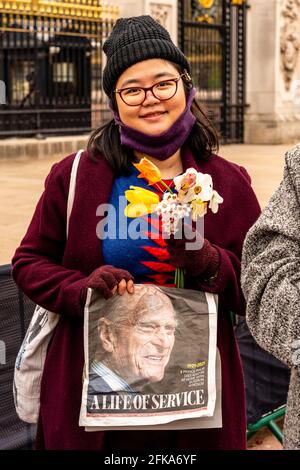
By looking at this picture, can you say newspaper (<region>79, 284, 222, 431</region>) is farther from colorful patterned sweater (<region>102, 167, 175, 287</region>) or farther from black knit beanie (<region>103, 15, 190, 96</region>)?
black knit beanie (<region>103, 15, 190, 96</region>)

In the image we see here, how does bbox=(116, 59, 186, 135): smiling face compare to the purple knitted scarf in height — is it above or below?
above

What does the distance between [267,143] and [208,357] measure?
1536cm

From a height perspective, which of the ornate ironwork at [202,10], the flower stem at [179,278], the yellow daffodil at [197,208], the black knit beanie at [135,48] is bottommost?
the flower stem at [179,278]

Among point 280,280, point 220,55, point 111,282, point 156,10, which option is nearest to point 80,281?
point 111,282

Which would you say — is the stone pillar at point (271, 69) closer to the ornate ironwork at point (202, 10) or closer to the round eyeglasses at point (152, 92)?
the ornate ironwork at point (202, 10)

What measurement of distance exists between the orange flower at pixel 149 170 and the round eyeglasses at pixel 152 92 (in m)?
0.19

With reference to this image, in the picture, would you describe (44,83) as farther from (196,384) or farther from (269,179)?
(196,384)

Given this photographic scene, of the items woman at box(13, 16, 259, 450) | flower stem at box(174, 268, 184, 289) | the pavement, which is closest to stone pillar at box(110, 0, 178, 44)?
the pavement

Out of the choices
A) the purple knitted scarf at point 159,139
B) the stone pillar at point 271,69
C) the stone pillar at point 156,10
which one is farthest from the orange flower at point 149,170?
the stone pillar at point 271,69

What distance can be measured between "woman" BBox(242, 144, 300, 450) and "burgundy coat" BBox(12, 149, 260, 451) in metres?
0.37

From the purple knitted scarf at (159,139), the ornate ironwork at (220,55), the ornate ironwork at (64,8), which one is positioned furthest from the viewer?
the ornate ironwork at (220,55)

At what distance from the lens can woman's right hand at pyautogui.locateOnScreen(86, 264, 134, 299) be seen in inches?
89.9

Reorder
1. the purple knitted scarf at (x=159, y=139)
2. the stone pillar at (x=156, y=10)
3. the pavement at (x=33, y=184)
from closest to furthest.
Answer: the purple knitted scarf at (x=159, y=139) → the pavement at (x=33, y=184) → the stone pillar at (x=156, y=10)

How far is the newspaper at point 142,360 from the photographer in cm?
230
